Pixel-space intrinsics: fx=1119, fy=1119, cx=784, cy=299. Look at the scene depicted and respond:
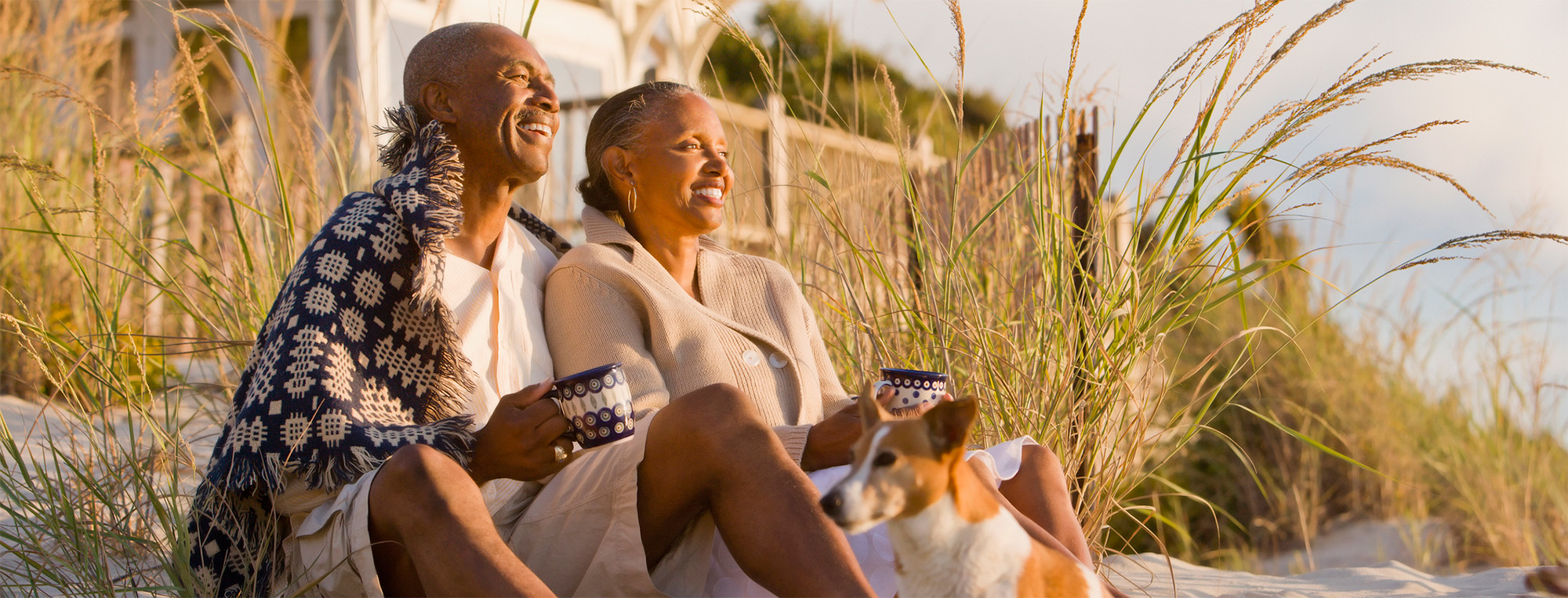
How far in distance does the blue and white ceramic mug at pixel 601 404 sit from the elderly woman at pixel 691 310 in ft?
1.40

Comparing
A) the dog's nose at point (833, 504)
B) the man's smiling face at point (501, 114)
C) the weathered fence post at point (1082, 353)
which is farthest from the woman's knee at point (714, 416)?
the weathered fence post at point (1082, 353)

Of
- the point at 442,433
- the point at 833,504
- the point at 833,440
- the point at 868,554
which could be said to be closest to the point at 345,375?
the point at 442,433

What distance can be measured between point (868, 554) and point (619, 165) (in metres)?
1.15

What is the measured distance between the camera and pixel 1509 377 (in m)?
4.76

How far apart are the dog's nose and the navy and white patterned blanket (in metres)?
0.91

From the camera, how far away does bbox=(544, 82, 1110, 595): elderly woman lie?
210 centimetres

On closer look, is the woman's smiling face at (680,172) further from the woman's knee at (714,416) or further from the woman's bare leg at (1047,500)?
the woman's bare leg at (1047,500)

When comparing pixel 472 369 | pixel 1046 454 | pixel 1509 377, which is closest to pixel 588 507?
pixel 472 369

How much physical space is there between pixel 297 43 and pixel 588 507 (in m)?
9.76

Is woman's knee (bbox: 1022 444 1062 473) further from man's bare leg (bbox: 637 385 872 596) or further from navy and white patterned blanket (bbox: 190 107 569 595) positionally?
navy and white patterned blanket (bbox: 190 107 569 595)

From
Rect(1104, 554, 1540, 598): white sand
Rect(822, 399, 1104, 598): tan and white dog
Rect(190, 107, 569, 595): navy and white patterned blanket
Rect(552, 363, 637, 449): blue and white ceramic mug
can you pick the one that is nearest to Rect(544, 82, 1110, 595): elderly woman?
Rect(190, 107, 569, 595): navy and white patterned blanket

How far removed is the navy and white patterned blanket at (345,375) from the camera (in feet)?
6.29

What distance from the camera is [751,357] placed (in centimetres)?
248

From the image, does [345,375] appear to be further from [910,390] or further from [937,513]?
[937,513]
